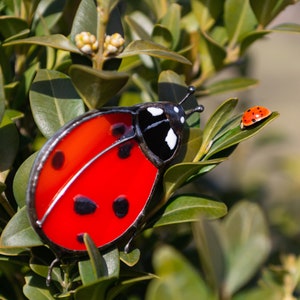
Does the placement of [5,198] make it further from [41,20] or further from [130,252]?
[41,20]

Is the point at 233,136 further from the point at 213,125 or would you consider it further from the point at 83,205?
the point at 83,205

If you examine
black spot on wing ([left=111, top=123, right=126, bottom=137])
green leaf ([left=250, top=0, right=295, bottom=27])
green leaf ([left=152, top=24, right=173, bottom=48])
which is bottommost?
black spot on wing ([left=111, top=123, right=126, bottom=137])

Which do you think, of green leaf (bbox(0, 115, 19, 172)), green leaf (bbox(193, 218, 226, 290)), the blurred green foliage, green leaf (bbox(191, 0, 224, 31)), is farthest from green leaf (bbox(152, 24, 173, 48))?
green leaf (bbox(193, 218, 226, 290))

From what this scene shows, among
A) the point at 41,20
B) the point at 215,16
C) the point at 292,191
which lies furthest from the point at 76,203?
the point at 292,191

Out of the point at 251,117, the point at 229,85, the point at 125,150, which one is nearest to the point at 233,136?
the point at 251,117

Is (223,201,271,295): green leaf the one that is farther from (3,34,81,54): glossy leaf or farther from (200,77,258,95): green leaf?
(200,77,258,95): green leaf

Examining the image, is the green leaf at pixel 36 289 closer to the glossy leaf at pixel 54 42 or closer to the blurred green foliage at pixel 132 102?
the blurred green foliage at pixel 132 102
